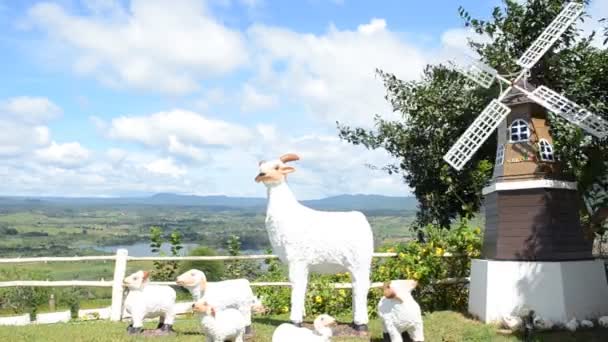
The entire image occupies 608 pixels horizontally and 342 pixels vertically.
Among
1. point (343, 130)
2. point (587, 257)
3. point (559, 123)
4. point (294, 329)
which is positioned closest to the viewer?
point (294, 329)

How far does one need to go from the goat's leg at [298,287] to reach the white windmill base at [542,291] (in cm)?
306

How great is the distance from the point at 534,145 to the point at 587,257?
1.98m

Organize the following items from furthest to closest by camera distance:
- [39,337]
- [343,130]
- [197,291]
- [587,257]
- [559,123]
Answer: [343,130] → [559,123] → [587,257] → [39,337] → [197,291]

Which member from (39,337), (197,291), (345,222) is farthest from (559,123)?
(39,337)

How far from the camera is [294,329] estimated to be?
19.9ft

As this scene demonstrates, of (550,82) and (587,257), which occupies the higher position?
(550,82)

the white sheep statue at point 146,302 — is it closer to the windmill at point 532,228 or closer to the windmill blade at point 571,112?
the windmill at point 532,228

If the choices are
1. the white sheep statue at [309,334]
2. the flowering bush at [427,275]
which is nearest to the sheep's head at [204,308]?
the white sheep statue at [309,334]

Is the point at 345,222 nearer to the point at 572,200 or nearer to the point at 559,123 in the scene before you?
the point at 572,200

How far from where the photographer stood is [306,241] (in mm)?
8258

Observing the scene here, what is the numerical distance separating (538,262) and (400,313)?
3.15 m

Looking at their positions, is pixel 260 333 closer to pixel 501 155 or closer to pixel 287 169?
pixel 287 169

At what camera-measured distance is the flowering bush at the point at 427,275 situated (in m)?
10.9

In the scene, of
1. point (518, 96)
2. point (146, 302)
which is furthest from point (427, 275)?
point (146, 302)
